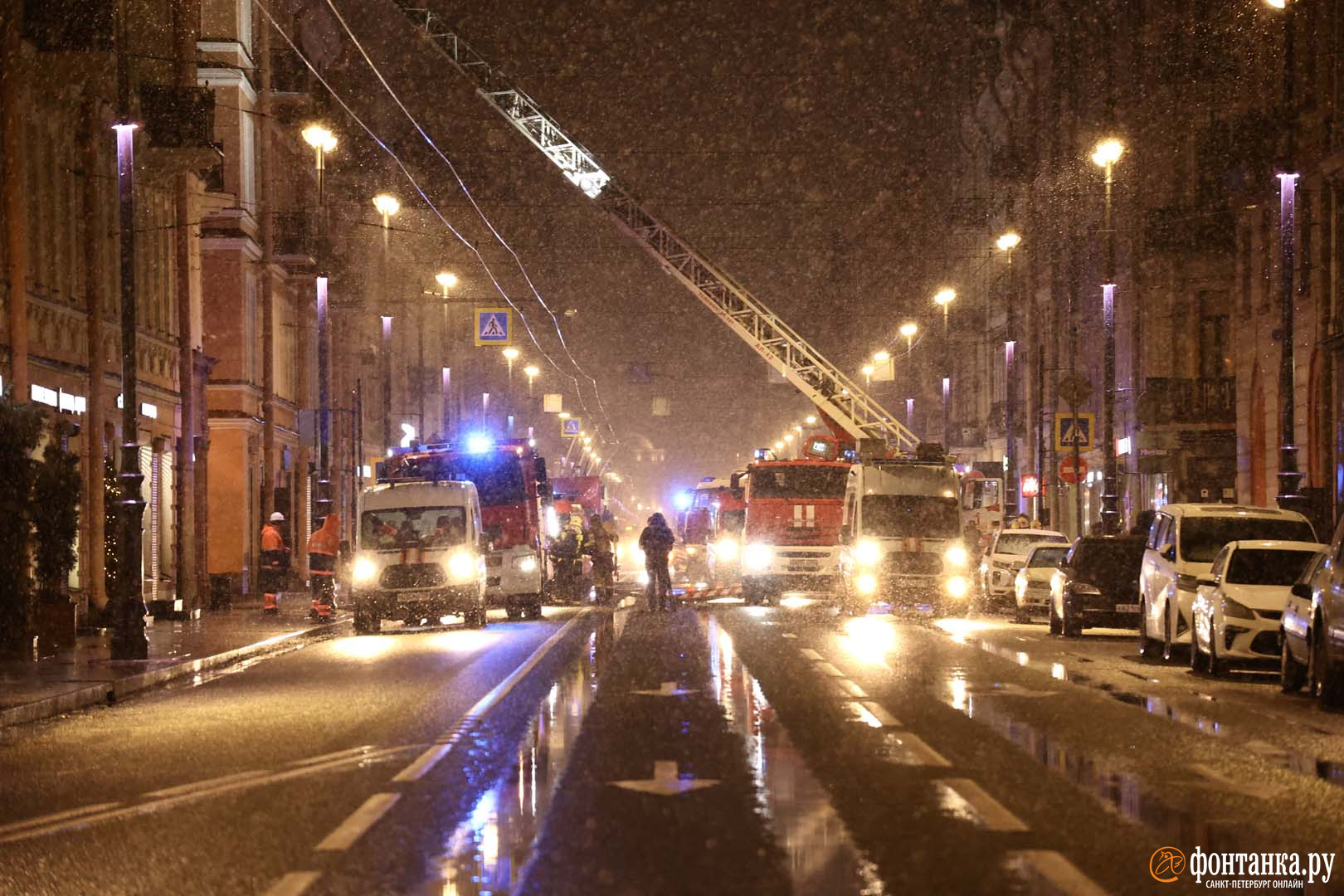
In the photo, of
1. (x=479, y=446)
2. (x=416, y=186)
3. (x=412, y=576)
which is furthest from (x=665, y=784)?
(x=416, y=186)

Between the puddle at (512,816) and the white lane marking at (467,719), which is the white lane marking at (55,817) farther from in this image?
the puddle at (512,816)

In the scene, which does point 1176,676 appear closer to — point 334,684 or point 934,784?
point 334,684

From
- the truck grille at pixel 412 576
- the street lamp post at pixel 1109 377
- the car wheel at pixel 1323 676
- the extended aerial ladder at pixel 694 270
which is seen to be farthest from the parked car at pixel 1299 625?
the extended aerial ladder at pixel 694 270

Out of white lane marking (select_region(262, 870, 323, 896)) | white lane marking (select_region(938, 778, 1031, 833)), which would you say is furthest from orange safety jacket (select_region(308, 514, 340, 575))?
white lane marking (select_region(262, 870, 323, 896))

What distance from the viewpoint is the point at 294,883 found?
830 cm

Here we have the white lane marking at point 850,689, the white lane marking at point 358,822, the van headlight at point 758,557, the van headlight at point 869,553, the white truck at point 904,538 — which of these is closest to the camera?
the white lane marking at point 358,822

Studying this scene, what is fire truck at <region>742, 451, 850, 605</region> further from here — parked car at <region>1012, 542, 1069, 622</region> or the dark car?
the dark car

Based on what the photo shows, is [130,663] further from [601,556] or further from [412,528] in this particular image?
[601,556]

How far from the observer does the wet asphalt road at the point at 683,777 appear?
8648mm

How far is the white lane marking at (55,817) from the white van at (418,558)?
20.4 metres

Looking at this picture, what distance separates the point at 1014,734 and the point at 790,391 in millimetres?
92424

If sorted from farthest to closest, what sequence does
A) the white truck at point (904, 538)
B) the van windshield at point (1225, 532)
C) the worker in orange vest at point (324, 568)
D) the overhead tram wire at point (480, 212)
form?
1. the overhead tram wire at point (480, 212)
2. the white truck at point (904, 538)
3. the worker in orange vest at point (324, 568)
4. the van windshield at point (1225, 532)

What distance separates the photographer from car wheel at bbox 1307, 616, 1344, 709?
17500 millimetres

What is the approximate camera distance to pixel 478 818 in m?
10.1
